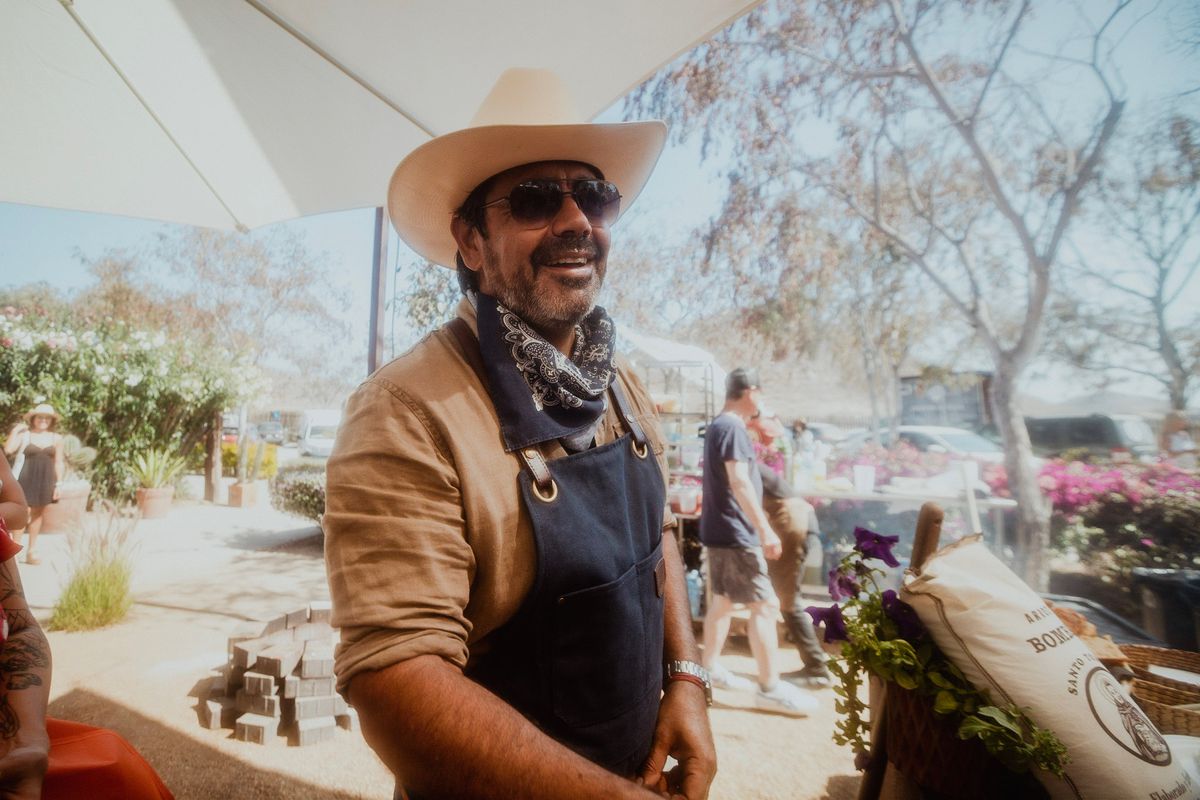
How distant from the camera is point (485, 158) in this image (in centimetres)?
148

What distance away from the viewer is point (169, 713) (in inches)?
132

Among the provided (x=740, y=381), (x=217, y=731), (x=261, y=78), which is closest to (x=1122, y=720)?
(x=740, y=381)

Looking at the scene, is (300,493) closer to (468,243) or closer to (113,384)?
(113,384)

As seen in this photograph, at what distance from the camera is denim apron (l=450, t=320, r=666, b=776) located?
1.04 meters

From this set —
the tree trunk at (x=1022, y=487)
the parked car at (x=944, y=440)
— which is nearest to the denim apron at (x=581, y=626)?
the tree trunk at (x=1022, y=487)

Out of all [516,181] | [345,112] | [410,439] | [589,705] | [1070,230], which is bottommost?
[589,705]

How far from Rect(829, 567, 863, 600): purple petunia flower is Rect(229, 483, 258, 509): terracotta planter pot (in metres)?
13.5

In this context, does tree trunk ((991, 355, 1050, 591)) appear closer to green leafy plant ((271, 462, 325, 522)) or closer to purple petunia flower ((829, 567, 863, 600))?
purple petunia flower ((829, 567, 863, 600))

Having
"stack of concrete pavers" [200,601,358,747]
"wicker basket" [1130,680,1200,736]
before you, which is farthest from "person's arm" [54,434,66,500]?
"wicker basket" [1130,680,1200,736]

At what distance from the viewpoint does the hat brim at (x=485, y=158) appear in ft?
4.69

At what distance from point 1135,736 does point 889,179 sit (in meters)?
11.4

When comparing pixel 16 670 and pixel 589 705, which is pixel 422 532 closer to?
pixel 589 705

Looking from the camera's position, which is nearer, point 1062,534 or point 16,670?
point 16,670

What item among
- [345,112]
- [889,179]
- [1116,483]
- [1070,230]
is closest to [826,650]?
[1116,483]
